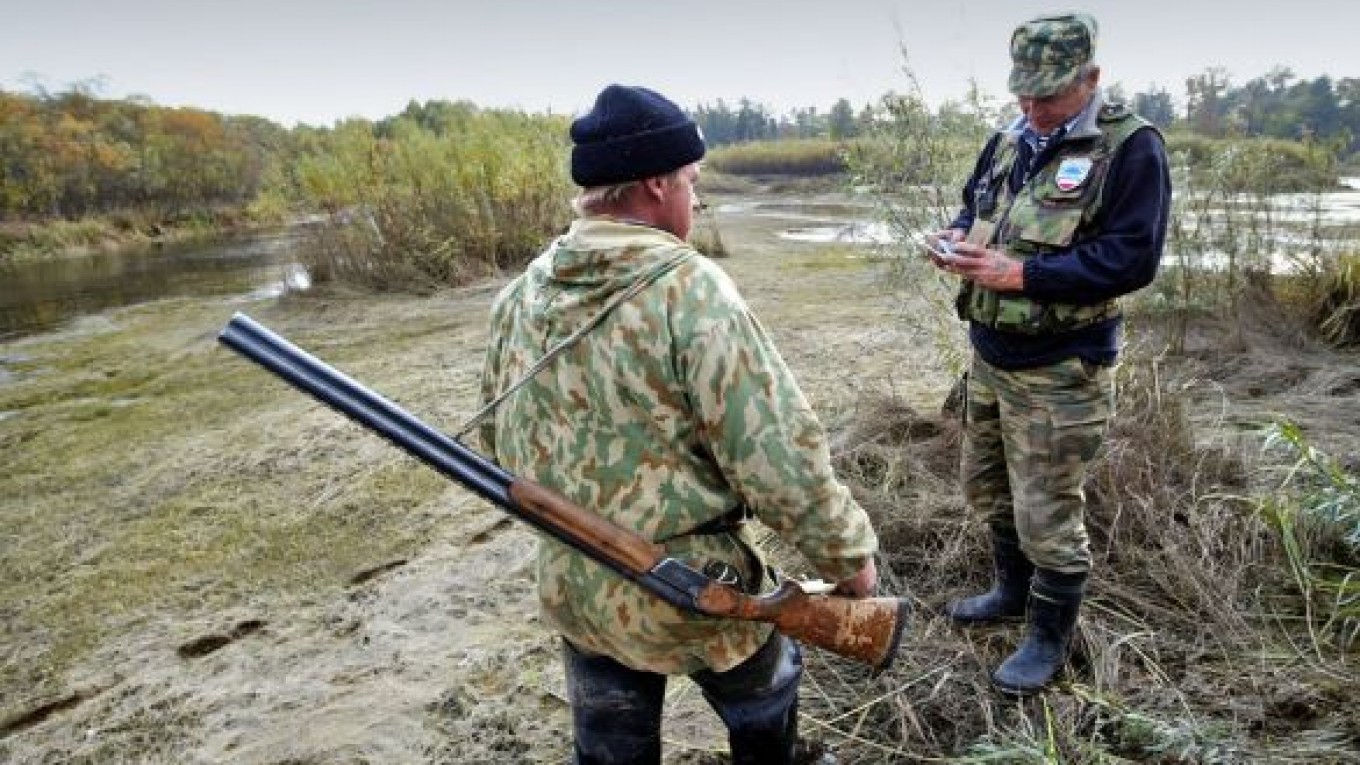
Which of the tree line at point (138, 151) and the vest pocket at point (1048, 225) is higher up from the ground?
the tree line at point (138, 151)

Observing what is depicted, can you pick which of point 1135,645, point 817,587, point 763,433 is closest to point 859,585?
point 817,587

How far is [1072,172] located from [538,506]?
1.70 meters

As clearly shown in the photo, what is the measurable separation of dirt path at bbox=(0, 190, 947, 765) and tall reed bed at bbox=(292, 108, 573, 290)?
13.0 ft

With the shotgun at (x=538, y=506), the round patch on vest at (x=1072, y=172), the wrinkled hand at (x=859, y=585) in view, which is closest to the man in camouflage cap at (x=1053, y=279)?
the round patch on vest at (x=1072, y=172)

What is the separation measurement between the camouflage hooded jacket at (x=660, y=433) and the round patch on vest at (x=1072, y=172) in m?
1.25

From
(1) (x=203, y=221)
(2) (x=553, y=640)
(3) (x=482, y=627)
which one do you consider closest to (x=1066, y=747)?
(2) (x=553, y=640)

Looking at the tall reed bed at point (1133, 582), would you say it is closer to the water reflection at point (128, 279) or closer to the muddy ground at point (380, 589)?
the muddy ground at point (380, 589)

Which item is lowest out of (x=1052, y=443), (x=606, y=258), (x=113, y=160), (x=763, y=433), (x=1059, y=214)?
(x=1052, y=443)

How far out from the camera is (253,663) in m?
3.28

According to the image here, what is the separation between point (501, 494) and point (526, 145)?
11.5m

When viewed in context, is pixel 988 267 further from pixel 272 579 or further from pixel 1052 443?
pixel 272 579

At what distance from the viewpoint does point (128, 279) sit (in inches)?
681

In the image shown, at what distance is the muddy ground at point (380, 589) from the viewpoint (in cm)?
254

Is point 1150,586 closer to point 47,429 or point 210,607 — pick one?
point 210,607
